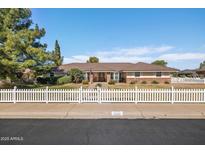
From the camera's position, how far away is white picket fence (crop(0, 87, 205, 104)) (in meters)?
15.8

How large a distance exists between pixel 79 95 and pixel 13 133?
25.2 feet

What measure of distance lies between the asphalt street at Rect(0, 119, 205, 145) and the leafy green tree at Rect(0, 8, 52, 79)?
10.4 m

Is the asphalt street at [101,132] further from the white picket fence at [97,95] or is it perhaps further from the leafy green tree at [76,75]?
the leafy green tree at [76,75]

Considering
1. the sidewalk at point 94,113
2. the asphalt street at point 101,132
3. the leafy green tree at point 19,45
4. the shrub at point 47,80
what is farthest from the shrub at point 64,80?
the asphalt street at point 101,132

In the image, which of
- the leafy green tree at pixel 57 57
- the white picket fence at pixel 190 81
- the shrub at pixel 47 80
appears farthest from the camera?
the white picket fence at pixel 190 81

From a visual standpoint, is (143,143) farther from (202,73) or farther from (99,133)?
(202,73)

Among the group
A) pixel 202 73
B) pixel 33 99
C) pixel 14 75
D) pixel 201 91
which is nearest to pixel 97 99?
pixel 33 99

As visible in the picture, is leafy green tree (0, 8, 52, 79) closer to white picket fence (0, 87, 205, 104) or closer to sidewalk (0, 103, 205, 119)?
white picket fence (0, 87, 205, 104)

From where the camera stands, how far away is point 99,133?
8336 mm

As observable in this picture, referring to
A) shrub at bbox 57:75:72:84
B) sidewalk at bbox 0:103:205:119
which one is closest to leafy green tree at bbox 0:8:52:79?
sidewalk at bbox 0:103:205:119

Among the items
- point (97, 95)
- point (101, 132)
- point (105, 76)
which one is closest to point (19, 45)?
point (97, 95)

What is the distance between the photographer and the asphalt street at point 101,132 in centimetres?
731

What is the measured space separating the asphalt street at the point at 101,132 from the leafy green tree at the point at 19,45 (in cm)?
1041

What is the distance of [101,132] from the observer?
335 inches
